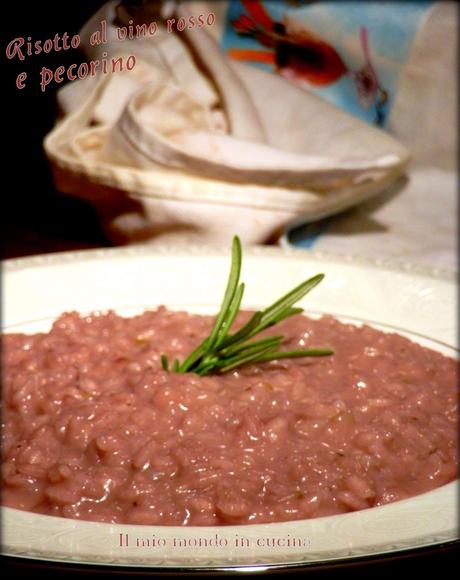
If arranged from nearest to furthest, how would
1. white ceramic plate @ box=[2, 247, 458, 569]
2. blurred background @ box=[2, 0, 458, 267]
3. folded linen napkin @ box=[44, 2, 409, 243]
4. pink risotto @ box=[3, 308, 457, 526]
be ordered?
1. pink risotto @ box=[3, 308, 457, 526]
2. blurred background @ box=[2, 0, 458, 267]
3. folded linen napkin @ box=[44, 2, 409, 243]
4. white ceramic plate @ box=[2, 247, 458, 569]

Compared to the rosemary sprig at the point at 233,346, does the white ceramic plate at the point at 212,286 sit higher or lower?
lower

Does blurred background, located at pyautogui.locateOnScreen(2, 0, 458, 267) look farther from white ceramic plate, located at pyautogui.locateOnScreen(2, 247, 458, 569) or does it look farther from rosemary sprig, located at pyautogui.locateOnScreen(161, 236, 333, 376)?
rosemary sprig, located at pyautogui.locateOnScreen(161, 236, 333, 376)

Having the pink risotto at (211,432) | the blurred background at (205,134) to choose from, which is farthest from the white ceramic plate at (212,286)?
the pink risotto at (211,432)

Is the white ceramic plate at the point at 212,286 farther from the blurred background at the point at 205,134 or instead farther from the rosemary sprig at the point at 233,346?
the rosemary sprig at the point at 233,346

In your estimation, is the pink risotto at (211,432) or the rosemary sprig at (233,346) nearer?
the pink risotto at (211,432)

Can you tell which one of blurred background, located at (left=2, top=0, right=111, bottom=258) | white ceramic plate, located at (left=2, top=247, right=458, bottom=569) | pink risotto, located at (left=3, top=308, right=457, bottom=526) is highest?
blurred background, located at (left=2, top=0, right=111, bottom=258)

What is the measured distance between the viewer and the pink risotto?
0.85 m

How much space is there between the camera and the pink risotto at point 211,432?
0.85 m

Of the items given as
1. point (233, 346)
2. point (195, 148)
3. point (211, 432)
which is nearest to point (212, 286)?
point (195, 148)

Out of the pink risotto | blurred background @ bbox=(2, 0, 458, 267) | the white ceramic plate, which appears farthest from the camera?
the white ceramic plate


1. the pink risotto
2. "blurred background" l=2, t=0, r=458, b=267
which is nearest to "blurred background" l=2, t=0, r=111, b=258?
"blurred background" l=2, t=0, r=458, b=267

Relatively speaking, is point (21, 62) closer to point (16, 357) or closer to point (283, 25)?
point (16, 357)

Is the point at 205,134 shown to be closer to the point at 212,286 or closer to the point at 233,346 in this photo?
the point at 212,286

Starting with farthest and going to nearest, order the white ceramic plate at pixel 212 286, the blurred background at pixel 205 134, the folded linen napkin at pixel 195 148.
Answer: the white ceramic plate at pixel 212 286 < the folded linen napkin at pixel 195 148 < the blurred background at pixel 205 134
